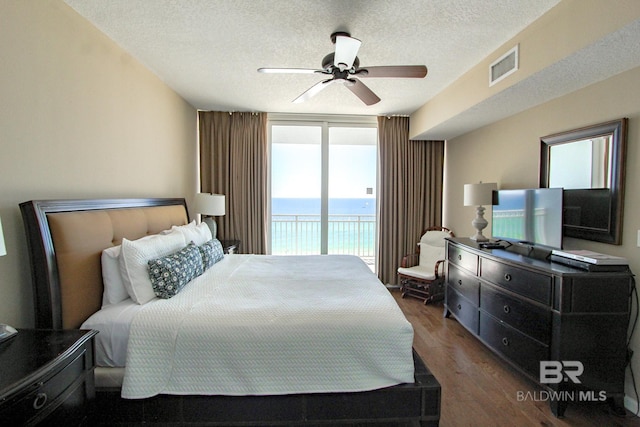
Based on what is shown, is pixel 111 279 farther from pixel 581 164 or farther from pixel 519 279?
pixel 581 164

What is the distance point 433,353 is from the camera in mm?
2648

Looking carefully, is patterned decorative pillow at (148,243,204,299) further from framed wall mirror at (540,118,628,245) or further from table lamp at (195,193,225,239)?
framed wall mirror at (540,118,628,245)

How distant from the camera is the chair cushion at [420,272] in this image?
3.76 metres

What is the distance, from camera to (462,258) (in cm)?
300

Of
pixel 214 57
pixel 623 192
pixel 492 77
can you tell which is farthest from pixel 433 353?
pixel 214 57

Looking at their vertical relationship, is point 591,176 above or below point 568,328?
→ above

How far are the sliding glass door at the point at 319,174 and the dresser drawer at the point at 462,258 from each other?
4.77ft

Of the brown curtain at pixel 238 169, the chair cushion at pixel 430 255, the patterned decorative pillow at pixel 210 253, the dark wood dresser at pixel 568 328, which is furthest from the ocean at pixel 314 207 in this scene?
the dark wood dresser at pixel 568 328

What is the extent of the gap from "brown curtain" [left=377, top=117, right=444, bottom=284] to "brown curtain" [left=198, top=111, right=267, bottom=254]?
1.86m

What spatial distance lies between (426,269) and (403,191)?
4.11 feet

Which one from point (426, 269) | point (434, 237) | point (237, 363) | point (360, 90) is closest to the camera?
point (237, 363)

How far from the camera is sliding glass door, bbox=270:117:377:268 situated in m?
4.45

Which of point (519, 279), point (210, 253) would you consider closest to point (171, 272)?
point (210, 253)

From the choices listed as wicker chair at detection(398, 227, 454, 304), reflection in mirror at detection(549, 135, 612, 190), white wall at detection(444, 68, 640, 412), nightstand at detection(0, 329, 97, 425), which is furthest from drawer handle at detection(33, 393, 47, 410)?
wicker chair at detection(398, 227, 454, 304)
